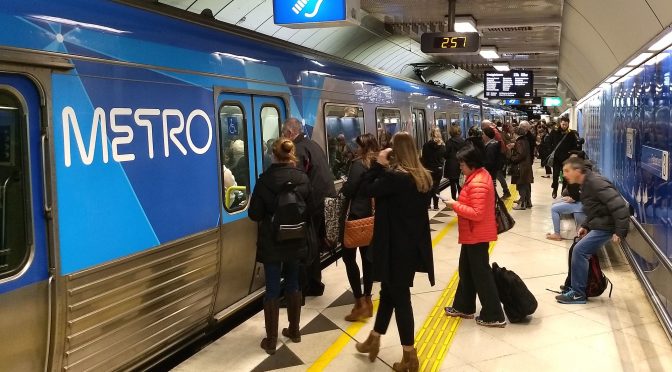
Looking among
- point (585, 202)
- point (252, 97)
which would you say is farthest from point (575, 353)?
point (252, 97)

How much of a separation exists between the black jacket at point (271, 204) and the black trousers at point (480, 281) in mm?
1584

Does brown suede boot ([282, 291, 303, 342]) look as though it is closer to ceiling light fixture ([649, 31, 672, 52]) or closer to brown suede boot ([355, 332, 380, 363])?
brown suede boot ([355, 332, 380, 363])

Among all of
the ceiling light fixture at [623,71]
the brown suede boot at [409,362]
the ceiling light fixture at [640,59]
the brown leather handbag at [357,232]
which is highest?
the ceiling light fixture at [623,71]

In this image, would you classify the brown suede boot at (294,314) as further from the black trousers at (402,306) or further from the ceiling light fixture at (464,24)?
the ceiling light fixture at (464,24)

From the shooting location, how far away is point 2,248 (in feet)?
9.38

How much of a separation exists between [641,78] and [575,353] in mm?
4372

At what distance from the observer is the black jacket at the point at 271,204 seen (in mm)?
4344

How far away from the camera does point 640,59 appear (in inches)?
266

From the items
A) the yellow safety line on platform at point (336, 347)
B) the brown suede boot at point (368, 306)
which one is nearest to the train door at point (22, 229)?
the yellow safety line on platform at point (336, 347)

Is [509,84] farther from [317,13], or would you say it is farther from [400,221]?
[400,221]

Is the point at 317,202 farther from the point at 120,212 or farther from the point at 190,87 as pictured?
the point at 120,212

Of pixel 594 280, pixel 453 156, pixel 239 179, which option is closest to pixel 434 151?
pixel 453 156

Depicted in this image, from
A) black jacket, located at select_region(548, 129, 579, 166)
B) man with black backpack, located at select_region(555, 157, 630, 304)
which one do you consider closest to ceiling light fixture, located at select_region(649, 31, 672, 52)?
man with black backpack, located at select_region(555, 157, 630, 304)

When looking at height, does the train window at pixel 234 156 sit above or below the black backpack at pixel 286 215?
above
